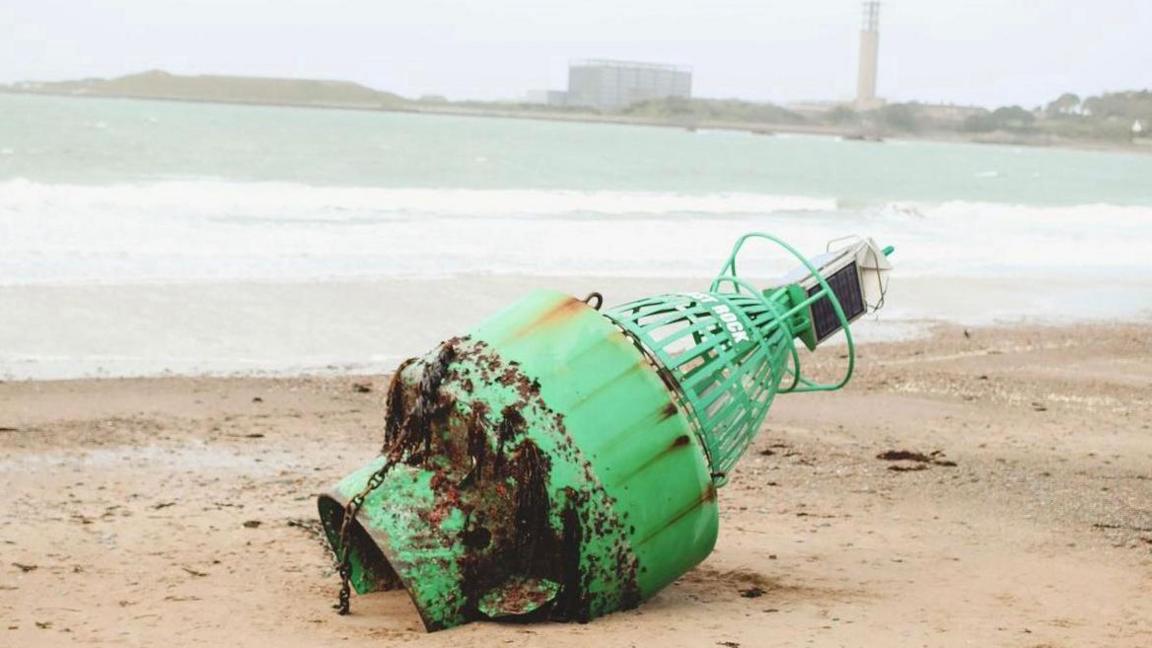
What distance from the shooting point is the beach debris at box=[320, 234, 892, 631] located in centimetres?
475

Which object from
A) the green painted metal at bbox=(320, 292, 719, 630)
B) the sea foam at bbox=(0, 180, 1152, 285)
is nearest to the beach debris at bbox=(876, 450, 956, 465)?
the green painted metal at bbox=(320, 292, 719, 630)

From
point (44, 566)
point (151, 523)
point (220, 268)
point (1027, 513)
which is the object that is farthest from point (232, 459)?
point (220, 268)

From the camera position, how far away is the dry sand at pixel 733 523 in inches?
198

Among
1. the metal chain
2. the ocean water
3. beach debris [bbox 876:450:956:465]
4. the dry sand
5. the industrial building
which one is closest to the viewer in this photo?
the metal chain

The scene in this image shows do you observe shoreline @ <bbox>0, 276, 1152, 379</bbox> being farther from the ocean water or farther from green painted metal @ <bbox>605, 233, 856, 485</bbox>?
green painted metal @ <bbox>605, 233, 856, 485</bbox>

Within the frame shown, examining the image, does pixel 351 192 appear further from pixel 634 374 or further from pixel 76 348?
pixel 634 374

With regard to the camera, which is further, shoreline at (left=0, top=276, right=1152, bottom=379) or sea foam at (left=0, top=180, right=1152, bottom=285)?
sea foam at (left=0, top=180, right=1152, bottom=285)

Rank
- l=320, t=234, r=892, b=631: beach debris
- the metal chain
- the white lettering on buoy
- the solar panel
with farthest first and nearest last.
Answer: the solar panel < the white lettering on buoy < the metal chain < l=320, t=234, r=892, b=631: beach debris

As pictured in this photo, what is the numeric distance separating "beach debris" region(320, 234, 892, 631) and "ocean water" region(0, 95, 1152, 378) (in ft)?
18.6

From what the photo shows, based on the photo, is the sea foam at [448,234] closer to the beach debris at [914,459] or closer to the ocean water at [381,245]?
the ocean water at [381,245]

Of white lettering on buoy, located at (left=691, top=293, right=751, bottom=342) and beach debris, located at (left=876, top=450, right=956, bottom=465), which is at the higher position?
white lettering on buoy, located at (left=691, top=293, right=751, bottom=342)

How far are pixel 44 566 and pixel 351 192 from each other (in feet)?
96.2

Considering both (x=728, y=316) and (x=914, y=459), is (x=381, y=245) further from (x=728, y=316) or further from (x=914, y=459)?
(x=728, y=316)

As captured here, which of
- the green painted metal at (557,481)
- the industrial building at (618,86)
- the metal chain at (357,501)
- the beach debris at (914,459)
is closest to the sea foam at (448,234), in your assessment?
the beach debris at (914,459)
